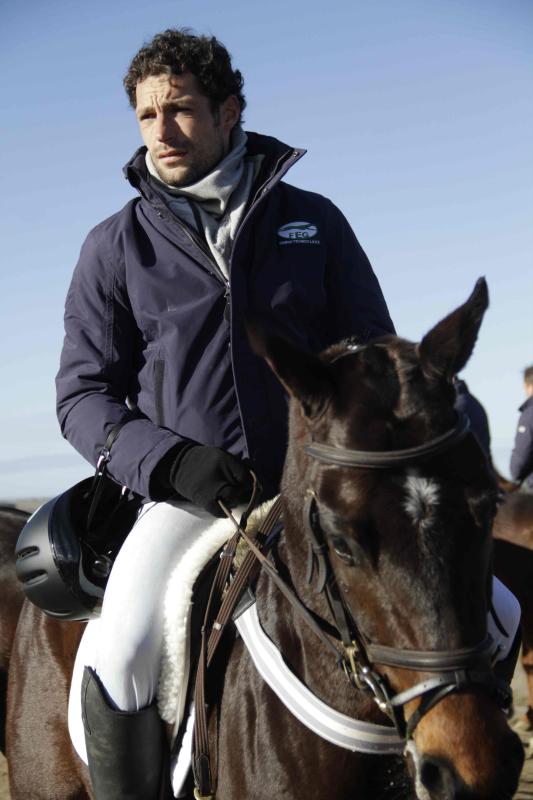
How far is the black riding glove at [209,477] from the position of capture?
2797 millimetres

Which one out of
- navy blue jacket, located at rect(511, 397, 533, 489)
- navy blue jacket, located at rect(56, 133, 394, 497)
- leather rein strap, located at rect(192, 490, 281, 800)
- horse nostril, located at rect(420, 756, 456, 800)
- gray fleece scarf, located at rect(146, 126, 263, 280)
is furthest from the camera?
navy blue jacket, located at rect(511, 397, 533, 489)

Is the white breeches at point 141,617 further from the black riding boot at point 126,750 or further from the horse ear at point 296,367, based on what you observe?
the horse ear at point 296,367

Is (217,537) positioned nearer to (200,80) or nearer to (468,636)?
(468,636)

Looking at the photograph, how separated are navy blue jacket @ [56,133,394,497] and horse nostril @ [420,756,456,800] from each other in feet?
4.12

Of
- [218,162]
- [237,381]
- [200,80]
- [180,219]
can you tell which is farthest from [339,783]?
[200,80]

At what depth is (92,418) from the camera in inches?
123

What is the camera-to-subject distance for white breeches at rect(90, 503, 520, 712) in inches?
109

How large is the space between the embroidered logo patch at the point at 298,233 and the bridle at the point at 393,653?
1.14 meters

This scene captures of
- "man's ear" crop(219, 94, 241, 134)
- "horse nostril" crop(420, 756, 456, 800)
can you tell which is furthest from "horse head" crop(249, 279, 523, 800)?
"man's ear" crop(219, 94, 241, 134)

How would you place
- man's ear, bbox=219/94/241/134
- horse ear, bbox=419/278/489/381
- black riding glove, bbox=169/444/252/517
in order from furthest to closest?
man's ear, bbox=219/94/241/134
black riding glove, bbox=169/444/252/517
horse ear, bbox=419/278/489/381

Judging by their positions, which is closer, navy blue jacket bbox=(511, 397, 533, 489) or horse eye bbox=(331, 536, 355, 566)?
horse eye bbox=(331, 536, 355, 566)

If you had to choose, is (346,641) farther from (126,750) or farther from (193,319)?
(193,319)

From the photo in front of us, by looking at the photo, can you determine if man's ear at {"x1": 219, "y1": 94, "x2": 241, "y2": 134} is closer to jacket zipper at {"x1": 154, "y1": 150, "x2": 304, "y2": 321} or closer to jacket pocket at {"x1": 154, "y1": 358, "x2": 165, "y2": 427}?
jacket zipper at {"x1": 154, "y1": 150, "x2": 304, "y2": 321}

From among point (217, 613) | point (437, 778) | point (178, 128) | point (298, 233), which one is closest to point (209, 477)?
point (217, 613)
